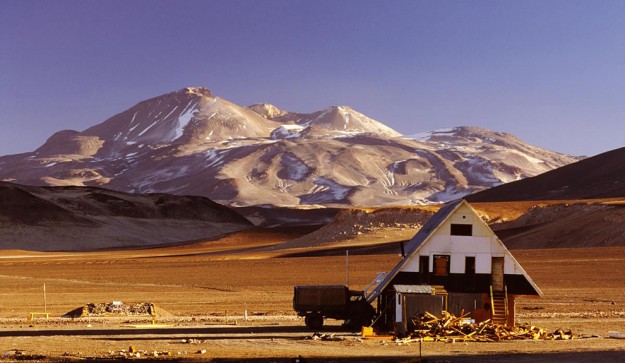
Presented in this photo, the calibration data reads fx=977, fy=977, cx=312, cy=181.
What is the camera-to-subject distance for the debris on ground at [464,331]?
2799cm

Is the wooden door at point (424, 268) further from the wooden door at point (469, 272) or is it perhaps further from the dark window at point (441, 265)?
the wooden door at point (469, 272)

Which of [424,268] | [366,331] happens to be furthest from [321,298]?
[424,268]

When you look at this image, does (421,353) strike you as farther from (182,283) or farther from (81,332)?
(182,283)

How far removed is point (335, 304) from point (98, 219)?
4815 inches

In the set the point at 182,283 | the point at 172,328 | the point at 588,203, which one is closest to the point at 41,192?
the point at 588,203

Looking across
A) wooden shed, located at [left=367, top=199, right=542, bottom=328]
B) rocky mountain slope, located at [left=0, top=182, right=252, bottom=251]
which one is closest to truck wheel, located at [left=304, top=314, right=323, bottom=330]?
wooden shed, located at [left=367, top=199, right=542, bottom=328]

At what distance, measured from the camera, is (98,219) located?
5856 inches

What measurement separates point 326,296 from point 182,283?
28.5 metres

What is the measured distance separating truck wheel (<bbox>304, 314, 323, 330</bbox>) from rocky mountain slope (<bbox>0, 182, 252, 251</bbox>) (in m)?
99.0

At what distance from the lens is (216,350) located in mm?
25156

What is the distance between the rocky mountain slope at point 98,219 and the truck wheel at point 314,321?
9900cm

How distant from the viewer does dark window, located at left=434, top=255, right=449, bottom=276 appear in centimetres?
3012

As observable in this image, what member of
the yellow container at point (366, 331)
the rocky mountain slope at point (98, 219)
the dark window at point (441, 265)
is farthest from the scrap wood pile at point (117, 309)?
the rocky mountain slope at point (98, 219)

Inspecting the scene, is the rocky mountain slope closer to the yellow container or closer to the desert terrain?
the desert terrain
